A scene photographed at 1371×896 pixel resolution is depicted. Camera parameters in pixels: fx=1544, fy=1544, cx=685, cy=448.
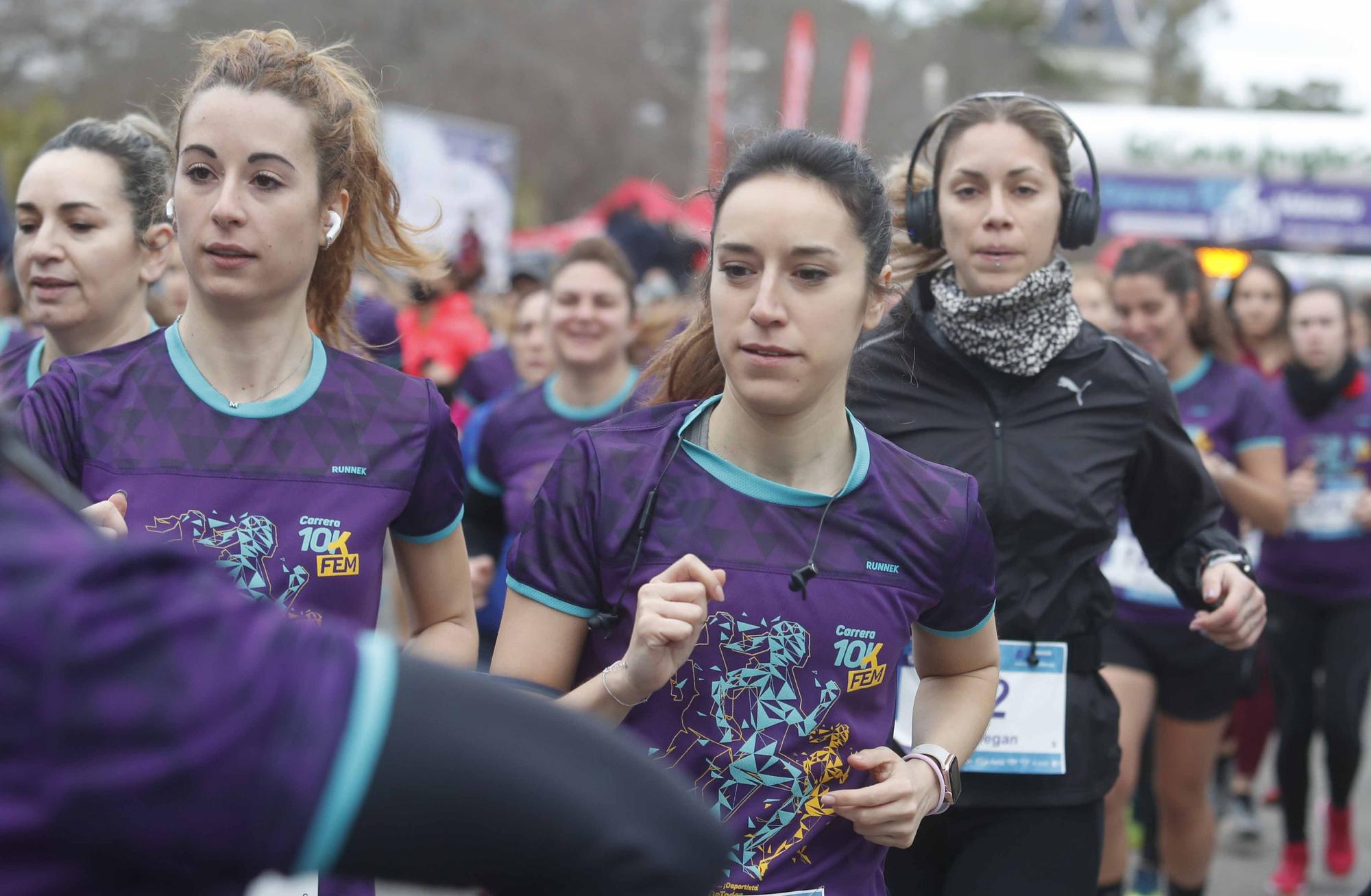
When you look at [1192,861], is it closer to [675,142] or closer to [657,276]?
[657,276]

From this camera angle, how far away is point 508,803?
1.16 meters

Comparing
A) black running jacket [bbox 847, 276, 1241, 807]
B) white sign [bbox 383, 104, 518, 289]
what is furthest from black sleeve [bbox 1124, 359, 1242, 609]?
white sign [bbox 383, 104, 518, 289]

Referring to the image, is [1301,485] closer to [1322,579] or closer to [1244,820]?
[1322,579]

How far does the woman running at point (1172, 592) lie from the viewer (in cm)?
526

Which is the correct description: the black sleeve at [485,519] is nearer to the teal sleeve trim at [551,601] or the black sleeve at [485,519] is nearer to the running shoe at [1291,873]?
the teal sleeve trim at [551,601]

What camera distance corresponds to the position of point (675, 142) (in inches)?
1811

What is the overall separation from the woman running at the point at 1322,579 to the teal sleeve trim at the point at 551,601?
4328 mm

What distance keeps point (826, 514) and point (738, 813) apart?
508 millimetres

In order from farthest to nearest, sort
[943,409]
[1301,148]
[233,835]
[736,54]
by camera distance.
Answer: [736,54] < [1301,148] < [943,409] < [233,835]

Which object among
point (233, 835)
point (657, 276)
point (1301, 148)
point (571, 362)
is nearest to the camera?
point (233, 835)

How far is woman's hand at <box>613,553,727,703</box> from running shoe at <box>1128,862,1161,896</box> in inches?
173

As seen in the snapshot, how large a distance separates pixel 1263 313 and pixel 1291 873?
2.96 m

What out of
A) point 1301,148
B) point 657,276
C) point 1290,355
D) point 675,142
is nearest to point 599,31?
point 675,142

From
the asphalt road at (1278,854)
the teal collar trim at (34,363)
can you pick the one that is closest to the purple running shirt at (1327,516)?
the asphalt road at (1278,854)
